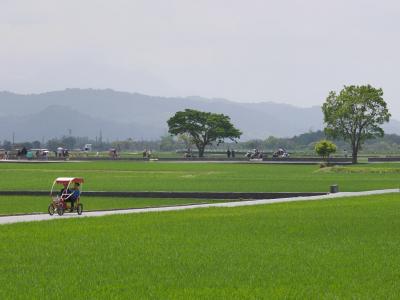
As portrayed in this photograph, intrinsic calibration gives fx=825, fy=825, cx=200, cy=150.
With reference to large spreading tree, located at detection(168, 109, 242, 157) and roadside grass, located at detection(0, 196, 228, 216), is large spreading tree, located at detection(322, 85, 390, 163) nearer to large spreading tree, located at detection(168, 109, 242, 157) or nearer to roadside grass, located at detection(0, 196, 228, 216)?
large spreading tree, located at detection(168, 109, 242, 157)

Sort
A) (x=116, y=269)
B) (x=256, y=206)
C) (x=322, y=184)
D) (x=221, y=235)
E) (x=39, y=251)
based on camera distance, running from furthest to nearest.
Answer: (x=322, y=184)
(x=256, y=206)
(x=221, y=235)
(x=39, y=251)
(x=116, y=269)

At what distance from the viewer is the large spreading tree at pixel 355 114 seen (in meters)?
95.8

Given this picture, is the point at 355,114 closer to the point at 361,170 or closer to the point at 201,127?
the point at 361,170

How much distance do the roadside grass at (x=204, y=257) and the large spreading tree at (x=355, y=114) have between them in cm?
6986

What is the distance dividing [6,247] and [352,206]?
16.5 meters

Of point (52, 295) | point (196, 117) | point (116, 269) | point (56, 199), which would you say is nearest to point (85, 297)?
point (52, 295)

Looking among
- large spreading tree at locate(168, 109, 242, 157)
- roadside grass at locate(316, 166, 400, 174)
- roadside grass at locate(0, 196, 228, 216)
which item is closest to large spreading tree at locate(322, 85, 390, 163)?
roadside grass at locate(316, 166, 400, 174)

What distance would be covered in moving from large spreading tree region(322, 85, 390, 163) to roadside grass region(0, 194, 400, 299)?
69.9 metres

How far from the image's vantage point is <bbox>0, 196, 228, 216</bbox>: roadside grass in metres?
33.9

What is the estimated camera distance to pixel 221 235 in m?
21.3

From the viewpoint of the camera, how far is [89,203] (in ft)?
124

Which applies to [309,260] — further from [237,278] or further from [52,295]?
[52,295]

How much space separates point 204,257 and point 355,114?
81.5m

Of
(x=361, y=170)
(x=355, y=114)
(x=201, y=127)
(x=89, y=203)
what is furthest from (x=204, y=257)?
(x=201, y=127)
